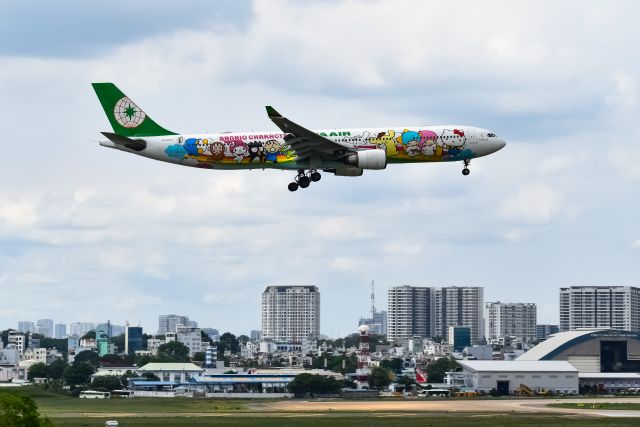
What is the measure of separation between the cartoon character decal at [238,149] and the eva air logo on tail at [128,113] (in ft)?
31.9

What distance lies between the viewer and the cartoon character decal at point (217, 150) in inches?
4250

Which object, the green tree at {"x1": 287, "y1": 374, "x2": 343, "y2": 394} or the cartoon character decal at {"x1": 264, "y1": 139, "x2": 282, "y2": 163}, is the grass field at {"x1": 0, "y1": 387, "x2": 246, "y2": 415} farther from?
the cartoon character decal at {"x1": 264, "y1": 139, "x2": 282, "y2": 163}

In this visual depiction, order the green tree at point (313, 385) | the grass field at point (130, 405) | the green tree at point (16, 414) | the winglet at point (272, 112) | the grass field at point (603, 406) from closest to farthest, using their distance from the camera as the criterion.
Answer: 1. the green tree at point (16, 414)
2. the winglet at point (272, 112)
3. the grass field at point (130, 405)
4. the grass field at point (603, 406)
5. the green tree at point (313, 385)

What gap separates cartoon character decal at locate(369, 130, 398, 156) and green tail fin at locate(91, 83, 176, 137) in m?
17.1

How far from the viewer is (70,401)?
158 m

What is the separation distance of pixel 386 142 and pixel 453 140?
5943 mm

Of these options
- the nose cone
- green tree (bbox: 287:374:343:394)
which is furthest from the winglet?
green tree (bbox: 287:374:343:394)

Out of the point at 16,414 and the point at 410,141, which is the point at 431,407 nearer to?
the point at 410,141

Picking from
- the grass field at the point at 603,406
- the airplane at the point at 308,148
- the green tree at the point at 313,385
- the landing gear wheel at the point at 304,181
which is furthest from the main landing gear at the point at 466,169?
the green tree at the point at 313,385

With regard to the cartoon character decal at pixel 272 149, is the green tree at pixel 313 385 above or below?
below

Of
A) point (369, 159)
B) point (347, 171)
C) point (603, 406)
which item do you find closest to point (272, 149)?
point (347, 171)

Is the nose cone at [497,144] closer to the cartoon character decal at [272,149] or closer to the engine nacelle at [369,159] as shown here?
the engine nacelle at [369,159]

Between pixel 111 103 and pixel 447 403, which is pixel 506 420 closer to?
pixel 447 403

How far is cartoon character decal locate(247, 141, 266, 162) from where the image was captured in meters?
108
